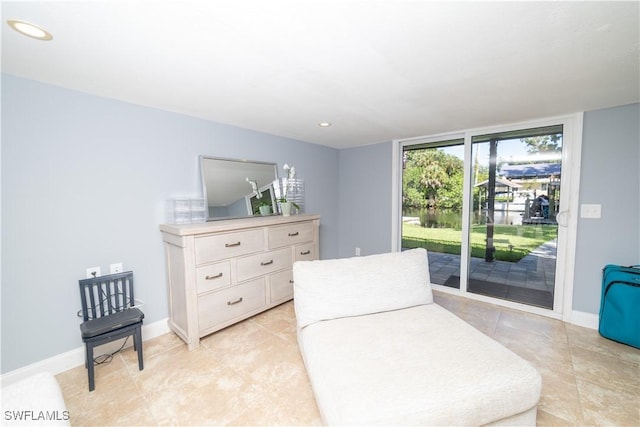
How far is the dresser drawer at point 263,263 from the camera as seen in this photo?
256 centimetres

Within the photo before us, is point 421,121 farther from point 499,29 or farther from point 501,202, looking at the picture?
point 499,29

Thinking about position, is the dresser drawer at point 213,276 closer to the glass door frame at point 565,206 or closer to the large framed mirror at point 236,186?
the large framed mirror at point 236,186

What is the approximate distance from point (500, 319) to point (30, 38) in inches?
164

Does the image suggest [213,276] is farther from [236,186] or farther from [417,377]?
[417,377]

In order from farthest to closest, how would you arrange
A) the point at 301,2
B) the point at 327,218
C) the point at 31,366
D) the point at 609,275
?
1. the point at 327,218
2. the point at 609,275
3. the point at 31,366
4. the point at 301,2

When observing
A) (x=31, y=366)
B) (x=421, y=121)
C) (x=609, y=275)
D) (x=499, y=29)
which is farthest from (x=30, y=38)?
(x=609, y=275)

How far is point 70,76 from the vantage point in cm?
172

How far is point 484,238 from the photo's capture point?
10.8 feet

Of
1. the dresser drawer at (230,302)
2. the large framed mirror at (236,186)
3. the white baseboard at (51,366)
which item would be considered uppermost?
the large framed mirror at (236,186)

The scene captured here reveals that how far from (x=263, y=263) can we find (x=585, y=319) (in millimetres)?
3303

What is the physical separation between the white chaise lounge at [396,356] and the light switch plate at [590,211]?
6.30ft
